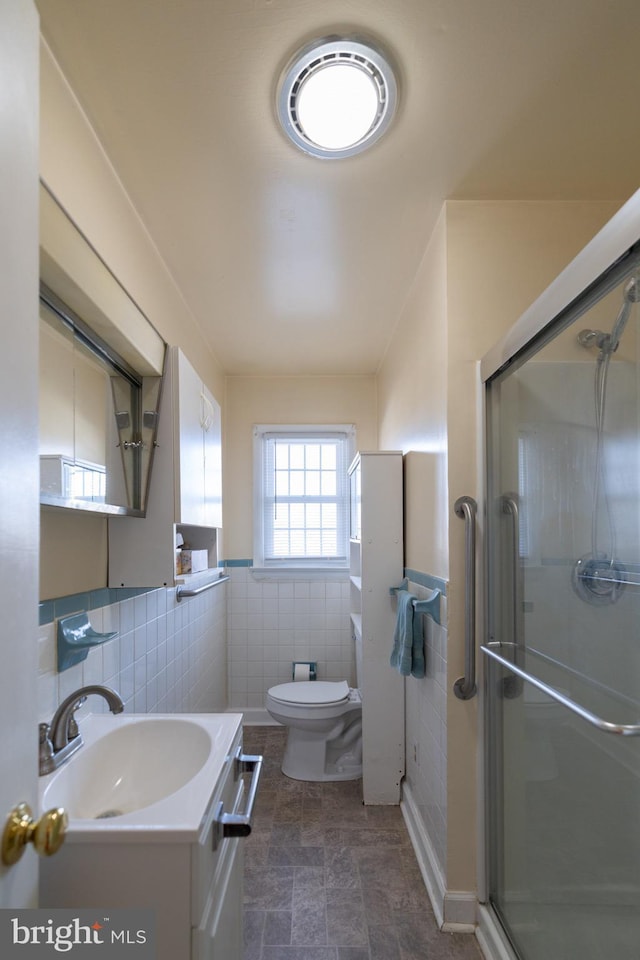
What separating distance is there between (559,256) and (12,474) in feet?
6.15

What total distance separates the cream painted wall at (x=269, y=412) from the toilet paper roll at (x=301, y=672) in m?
0.85

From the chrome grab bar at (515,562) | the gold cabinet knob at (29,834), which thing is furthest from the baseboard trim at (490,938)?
the gold cabinet knob at (29,834)

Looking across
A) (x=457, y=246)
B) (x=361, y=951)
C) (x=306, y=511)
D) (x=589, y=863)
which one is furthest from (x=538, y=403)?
(x=306, y=511)

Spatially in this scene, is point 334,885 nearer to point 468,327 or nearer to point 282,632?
point 282,632

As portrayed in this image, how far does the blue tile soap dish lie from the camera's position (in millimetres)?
1312

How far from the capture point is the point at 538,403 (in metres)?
1.44

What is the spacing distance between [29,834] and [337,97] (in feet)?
Result: 5.23

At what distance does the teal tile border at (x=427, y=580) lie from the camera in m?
1.90

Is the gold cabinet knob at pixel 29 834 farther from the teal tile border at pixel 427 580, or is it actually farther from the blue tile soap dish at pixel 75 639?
the teal tile border at pixel 427 580

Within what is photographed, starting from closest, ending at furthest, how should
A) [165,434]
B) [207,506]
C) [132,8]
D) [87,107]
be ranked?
[132,8]
[87,107]
[165,434]
[207,506]

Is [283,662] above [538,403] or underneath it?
underneath

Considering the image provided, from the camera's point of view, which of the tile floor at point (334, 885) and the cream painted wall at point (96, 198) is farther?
the tile floor at point (334, 885)

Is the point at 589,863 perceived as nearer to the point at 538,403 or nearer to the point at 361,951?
the point at 361,951

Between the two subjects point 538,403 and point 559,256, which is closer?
point 538,403
